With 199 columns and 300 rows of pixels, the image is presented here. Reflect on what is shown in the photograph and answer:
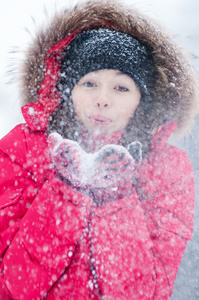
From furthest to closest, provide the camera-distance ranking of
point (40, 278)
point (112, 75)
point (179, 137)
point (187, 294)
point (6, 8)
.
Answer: point (6, 8) < point (187, 294) < point (179, 137) < point (112, 75) < point (40, 278)

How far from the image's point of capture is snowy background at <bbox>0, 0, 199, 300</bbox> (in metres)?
1.18

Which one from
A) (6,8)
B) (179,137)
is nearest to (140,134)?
(179,137)

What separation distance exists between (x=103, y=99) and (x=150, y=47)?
1.26ft

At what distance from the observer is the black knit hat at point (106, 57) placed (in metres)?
1.00

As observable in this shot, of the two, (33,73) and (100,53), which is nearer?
(100,53)

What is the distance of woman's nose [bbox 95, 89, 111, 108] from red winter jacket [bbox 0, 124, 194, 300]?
0.33m

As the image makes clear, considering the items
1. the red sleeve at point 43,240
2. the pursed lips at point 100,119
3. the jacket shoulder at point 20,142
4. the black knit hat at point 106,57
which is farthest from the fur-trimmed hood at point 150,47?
the red sleeve at point 43,240

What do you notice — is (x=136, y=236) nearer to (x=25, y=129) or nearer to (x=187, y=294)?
(x=25, y=129)

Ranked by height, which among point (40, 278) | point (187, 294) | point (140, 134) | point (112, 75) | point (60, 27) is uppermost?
point (60, 27)

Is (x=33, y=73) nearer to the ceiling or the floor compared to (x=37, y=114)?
nearer to the ceiling

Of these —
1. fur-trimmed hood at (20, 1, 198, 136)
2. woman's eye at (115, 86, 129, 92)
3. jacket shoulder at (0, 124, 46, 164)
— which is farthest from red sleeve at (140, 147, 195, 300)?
jacket shoulder at (0, 124, 46, 164)

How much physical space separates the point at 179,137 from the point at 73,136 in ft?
2.00

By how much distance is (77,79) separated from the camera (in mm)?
1036

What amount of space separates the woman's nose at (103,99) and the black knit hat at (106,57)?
120mm
